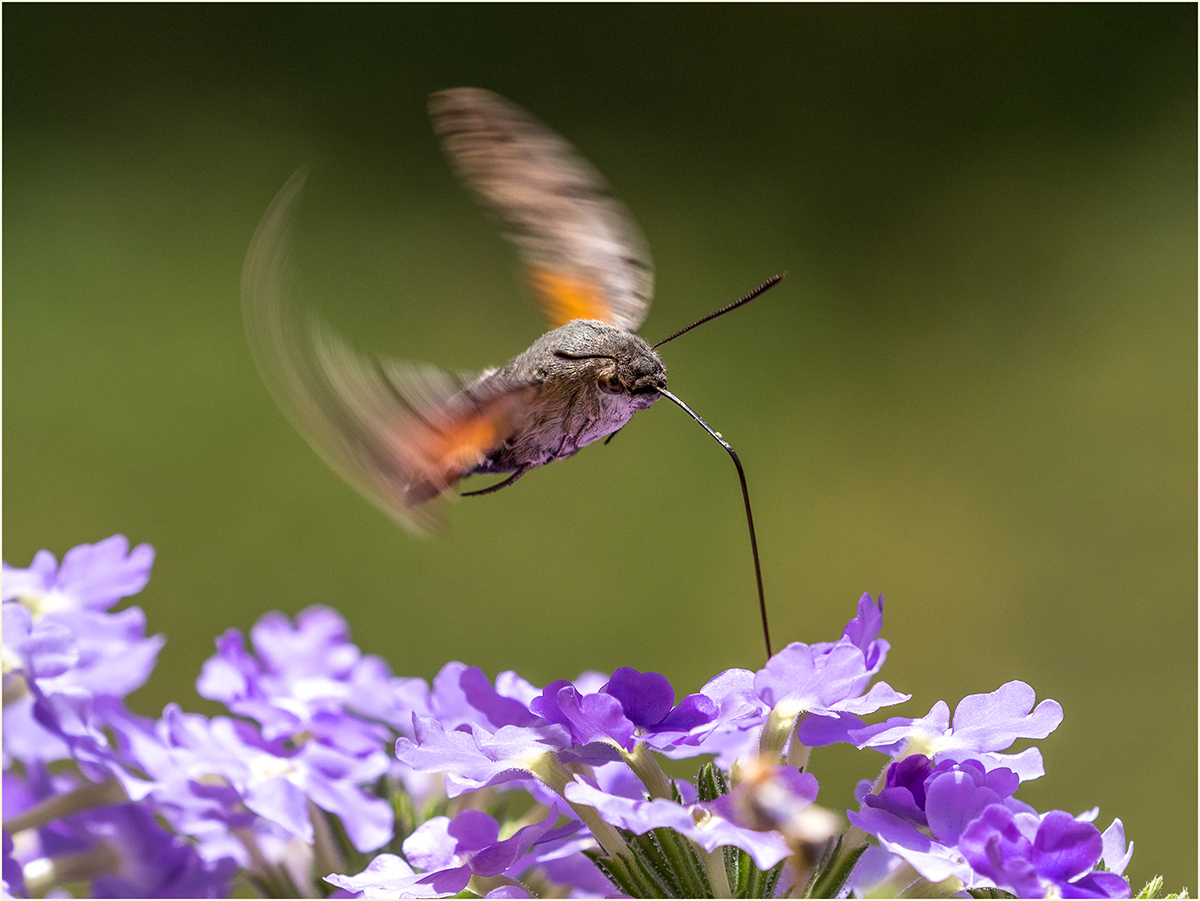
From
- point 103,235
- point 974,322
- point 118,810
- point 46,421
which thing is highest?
point 103,235

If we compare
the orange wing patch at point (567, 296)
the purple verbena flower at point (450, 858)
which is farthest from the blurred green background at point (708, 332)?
the purple verbena flower at point (450, 858)

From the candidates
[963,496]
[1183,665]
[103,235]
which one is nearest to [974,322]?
[963,496]

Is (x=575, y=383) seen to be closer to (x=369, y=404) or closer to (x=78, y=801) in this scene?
(x=369, y=404)

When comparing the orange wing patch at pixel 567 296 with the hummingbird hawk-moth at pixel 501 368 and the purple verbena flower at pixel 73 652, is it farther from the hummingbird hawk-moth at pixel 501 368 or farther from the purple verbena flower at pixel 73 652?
the purple verbena flower at pixel 73 652

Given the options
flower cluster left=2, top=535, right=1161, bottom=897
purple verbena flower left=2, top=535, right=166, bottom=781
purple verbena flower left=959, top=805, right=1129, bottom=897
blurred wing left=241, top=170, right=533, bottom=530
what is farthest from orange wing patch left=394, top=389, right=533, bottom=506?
purple verbena flower left=959, top=805, right=1129, bottom=897

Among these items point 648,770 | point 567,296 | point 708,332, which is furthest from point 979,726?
point 708,332

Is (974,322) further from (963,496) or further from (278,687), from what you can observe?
(278,687)
